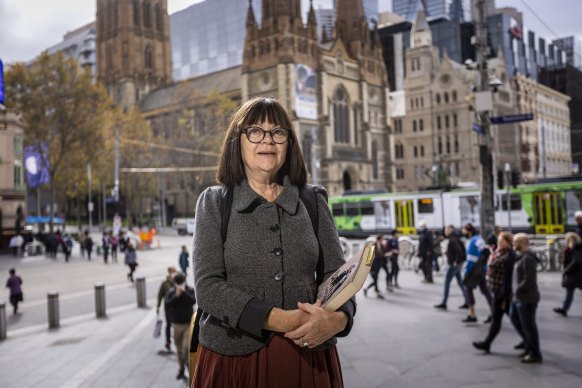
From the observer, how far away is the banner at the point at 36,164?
3206 cm

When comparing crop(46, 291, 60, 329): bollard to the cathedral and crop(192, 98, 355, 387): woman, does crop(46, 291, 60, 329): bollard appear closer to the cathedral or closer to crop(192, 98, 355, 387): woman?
crop(192, 98, 355, 387): woman

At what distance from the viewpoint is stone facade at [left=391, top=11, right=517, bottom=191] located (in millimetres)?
57562

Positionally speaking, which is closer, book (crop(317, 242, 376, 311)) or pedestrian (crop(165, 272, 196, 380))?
book (crop(317, 242, 376, 311))

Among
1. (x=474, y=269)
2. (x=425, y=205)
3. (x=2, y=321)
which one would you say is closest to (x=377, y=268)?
(x=474, y=269)

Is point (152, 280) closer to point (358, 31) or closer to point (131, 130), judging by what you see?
point (131, 130)

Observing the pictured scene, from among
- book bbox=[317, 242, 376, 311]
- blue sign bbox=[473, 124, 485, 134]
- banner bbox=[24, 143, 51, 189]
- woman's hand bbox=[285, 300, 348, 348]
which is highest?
banner bbox=[24, 143, 51, 189]

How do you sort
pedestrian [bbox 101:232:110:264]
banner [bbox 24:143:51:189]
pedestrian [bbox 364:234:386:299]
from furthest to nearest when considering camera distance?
banner [bbox 24:143:51:189] < pedestrian [bbox 101:232:110:264] < pedestrian [bbox 364:234:386:299]

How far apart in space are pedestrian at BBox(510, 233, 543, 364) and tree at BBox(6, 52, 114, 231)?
30.9m

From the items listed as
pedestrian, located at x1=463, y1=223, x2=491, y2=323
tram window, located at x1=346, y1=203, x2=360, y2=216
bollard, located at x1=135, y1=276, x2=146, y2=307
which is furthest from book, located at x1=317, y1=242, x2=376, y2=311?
tram window, located at x1=346, y1=203, x2=360, y2=216

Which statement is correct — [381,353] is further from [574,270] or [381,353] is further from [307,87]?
[307,87]

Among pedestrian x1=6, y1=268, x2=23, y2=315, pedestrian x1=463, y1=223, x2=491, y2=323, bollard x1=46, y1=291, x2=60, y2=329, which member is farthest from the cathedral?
pedestrian x1=463, y1=223, x2=491, y2=323

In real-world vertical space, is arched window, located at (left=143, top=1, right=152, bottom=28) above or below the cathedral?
below

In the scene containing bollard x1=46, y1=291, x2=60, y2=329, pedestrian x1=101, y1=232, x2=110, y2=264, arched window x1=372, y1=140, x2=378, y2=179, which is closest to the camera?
bollard x1=46, y1=291, x2=60, y2=329

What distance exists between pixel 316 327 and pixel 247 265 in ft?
1.10
